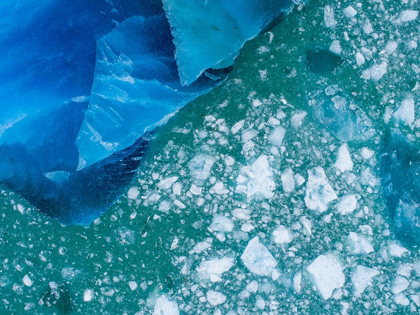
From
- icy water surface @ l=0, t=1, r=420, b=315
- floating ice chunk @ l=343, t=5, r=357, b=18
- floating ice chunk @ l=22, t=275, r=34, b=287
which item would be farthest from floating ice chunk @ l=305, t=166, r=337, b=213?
floating ice chunk @ l=22, t=275, r=34, b=287

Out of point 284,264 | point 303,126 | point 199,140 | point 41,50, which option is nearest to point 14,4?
point 41,50

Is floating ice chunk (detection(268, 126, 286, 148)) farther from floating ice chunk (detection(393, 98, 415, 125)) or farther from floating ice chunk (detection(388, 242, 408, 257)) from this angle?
floating ice chunk (detection(388, 242, 408, 257))

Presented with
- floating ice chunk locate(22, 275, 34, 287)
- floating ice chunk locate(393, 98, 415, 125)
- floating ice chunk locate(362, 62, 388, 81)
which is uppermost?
floating ice chunk locate(22, 275, 34, 287)

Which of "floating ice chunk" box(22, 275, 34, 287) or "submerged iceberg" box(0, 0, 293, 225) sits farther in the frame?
"floating ice chunk" box(22, 275, 34, 287)

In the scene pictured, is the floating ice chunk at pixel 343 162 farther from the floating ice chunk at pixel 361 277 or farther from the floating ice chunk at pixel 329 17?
the floating ice chunk at pixel 329 17

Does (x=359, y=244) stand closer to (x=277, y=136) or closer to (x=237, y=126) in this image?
(x=277, y=136)

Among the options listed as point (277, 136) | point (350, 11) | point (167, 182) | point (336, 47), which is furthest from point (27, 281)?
point (350, 11)

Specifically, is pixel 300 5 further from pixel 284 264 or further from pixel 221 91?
pixel 284 264
